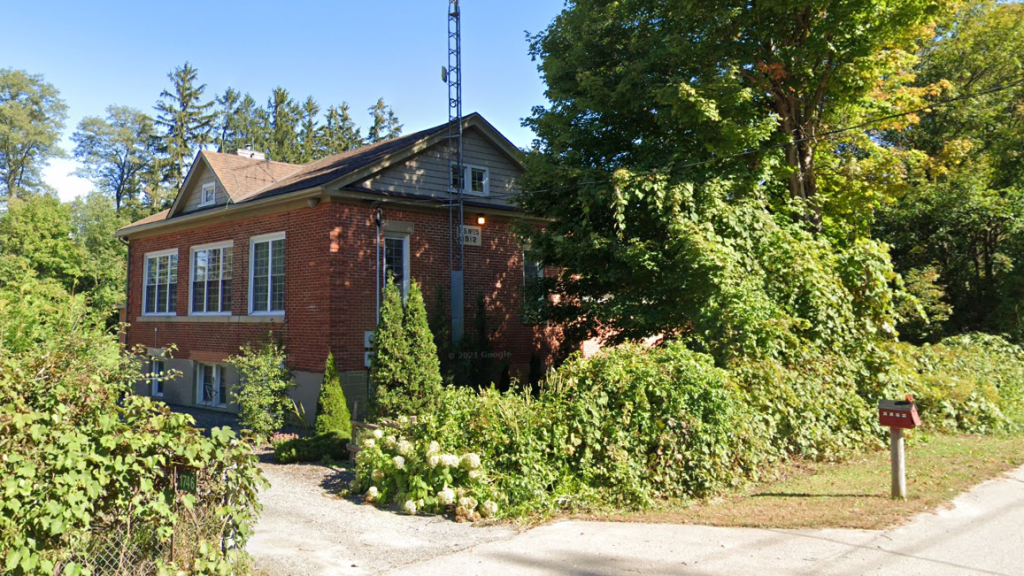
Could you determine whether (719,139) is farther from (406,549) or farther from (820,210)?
(406,549)

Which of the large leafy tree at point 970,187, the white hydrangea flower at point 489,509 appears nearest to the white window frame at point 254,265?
the white hydrangea flower at point 489,509

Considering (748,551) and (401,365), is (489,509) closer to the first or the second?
(748,551)

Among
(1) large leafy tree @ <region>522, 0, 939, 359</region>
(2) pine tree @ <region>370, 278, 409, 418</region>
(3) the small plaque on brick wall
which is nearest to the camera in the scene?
(1) large leafy tree @ <region>522, 0, 939, 359</region>

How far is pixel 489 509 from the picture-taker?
299 inches

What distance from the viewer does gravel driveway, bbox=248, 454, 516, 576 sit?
20.3 feet

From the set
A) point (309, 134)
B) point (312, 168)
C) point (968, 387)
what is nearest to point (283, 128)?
point (309, 134)

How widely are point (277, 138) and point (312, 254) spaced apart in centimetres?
4759

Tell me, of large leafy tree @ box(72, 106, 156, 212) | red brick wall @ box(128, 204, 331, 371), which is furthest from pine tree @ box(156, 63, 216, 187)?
red brick wall @ box(128, 204, 331, 371)

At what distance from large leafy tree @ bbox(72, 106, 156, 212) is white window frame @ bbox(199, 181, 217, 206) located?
38.6 m

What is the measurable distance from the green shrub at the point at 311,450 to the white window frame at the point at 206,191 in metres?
10.6

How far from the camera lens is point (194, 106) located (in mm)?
55594

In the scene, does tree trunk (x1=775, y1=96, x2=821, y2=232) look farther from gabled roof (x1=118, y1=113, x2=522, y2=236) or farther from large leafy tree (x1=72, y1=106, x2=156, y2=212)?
large leafy tree (x1=72, y1=106, x2=156, y2=212)

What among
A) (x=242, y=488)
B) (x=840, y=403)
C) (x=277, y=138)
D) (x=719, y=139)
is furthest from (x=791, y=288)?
(x=277, y=138)

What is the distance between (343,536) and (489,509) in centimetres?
160
